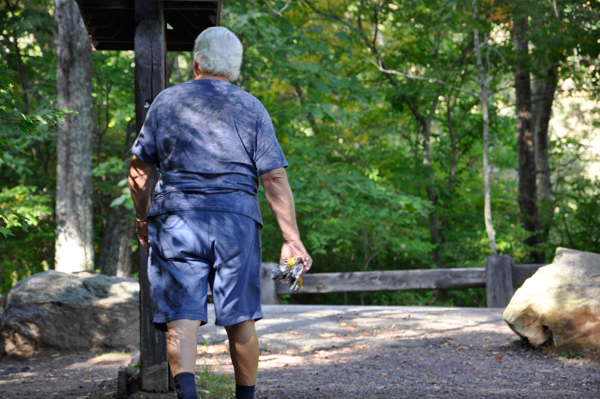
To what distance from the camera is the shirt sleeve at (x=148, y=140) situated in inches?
100

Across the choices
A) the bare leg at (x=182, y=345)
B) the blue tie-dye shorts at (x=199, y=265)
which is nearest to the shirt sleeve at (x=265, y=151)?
the blue tie-dye shorts at (x=199, y=265)

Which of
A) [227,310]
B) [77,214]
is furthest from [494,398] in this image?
[77,214]

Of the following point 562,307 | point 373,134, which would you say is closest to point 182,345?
point 562,307

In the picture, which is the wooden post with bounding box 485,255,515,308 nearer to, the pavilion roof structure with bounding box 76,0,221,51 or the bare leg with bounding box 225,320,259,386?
the pavilion roof structure with bounding box 76,0,221,51

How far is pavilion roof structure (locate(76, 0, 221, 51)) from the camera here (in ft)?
11.6

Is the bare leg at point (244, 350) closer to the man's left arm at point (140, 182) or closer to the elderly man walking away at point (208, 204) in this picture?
the elderly man walking away at point (208, 204)

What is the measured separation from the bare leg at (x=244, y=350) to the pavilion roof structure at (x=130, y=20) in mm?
2088

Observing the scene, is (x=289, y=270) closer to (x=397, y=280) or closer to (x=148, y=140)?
(x=148, y=140)

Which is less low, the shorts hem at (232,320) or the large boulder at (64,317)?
the shorts hem at (232,320)

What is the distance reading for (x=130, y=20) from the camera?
384cm

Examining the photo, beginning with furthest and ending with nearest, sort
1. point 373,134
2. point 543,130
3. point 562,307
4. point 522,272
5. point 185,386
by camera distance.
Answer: point 543,130
point 373,134
point 522,272
point 562,307
point 185,386

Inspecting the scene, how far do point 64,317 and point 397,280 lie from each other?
5.23 meters

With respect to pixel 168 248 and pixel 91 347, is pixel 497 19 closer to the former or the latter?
pixel 91 347

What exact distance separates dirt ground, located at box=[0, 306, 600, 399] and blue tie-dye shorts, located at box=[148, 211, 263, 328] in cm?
157
